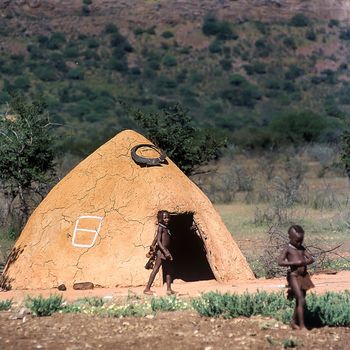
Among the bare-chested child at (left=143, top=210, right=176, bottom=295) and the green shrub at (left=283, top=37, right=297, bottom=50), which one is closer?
the bare-chested child at (left=143, top=210, right=176, bottom=295)

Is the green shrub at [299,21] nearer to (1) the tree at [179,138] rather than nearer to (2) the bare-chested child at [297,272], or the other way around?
(1) the tree at [179,138]

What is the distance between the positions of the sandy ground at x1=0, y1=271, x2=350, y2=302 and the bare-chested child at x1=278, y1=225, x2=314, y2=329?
74.1 inches

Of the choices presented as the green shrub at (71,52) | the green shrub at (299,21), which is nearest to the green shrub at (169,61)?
the green shrub at (71,52)

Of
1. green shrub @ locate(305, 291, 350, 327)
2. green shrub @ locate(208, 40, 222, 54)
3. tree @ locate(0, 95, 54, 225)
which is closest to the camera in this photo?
green shrub @ locate(305, 291, 350, 327)

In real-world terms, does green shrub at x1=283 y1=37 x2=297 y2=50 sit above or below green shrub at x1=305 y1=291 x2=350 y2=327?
above

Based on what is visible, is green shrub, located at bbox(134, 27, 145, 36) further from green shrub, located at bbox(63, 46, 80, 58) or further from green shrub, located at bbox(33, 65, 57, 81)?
green shrub, located at bbox(33, 65, 57, 81)

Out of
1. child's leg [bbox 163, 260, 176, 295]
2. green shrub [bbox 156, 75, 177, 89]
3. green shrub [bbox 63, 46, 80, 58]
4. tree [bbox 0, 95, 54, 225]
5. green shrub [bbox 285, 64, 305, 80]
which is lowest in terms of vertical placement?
child's leg [bbox 163, 260, 176, 295]

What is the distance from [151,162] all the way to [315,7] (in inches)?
2135

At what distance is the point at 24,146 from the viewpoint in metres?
15.9

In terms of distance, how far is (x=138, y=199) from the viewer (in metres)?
12.1

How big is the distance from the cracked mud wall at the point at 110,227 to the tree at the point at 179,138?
6346 mm

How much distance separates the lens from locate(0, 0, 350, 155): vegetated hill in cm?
4791

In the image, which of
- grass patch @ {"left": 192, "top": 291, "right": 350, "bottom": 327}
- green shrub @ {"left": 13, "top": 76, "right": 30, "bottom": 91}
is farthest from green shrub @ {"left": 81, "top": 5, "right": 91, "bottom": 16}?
grass patch @ {"left": 192, "top": 291, "right": 350, "bottom": 327}

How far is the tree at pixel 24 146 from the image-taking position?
15758mm
